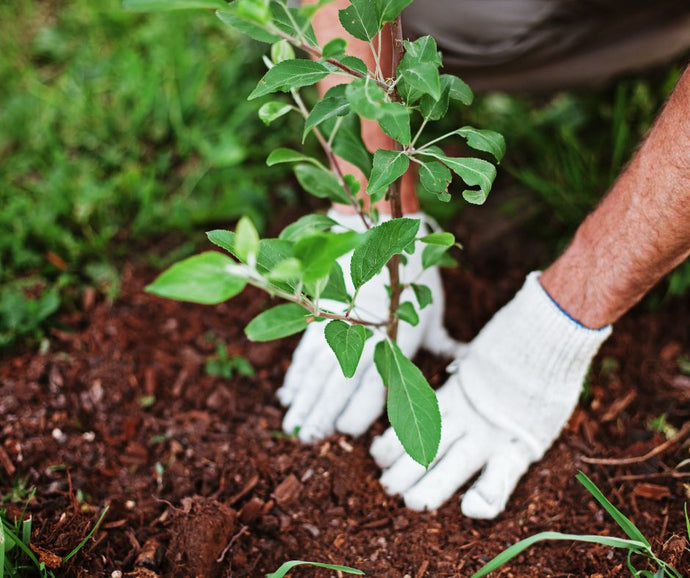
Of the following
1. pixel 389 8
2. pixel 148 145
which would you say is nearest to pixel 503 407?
pixel 389 8

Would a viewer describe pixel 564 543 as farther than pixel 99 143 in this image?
No

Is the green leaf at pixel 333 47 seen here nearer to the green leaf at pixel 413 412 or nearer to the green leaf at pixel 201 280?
the green leaf at pixel 201 280

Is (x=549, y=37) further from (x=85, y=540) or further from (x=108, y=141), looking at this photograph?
(x=85, y=540)

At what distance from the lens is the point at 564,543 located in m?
1.39

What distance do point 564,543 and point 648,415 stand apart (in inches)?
17.9

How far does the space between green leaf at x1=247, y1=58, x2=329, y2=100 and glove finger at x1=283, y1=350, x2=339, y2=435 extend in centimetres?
84

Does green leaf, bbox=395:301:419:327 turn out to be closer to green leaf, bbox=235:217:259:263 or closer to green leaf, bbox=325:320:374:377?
green leaf, bbox=325:320:374:377

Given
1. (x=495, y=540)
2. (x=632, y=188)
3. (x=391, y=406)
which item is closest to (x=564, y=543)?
(x=495, y=540)

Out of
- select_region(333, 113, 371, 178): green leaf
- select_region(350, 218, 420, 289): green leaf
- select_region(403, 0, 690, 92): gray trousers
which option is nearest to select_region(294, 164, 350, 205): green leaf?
select_region(333, 113, 371, 178): green leaf

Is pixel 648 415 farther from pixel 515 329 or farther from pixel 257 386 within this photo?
pixel 257 386

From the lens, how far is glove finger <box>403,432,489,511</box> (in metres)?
1.47

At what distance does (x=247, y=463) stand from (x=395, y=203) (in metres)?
0.73

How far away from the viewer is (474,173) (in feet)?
3.39

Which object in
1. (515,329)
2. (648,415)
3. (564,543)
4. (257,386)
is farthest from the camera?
(257,386)
